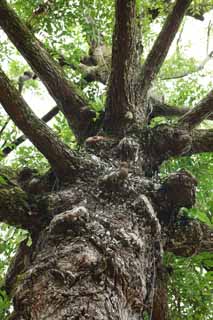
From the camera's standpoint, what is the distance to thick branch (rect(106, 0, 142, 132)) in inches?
97.9

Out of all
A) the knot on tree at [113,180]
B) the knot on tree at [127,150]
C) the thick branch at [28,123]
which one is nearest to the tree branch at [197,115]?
the knot on tree at [127,150]

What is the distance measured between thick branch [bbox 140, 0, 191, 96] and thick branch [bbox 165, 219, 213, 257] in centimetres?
145

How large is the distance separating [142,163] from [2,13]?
1.46 metres

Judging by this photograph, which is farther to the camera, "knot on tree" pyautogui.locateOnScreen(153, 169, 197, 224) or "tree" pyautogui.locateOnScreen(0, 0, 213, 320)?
"knot on tree" pyautogui.locateOnScreen(153, 169, 197, 224)

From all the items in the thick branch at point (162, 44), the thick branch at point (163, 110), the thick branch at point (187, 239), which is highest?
the thick branch at point (162, 44)

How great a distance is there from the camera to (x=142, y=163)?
8.78 ft

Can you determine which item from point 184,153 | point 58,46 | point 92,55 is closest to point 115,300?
point 184,153

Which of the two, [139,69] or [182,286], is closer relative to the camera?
→ [182,286]

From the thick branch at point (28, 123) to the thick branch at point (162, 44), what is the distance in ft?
4.46

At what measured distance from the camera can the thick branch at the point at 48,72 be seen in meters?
2.70

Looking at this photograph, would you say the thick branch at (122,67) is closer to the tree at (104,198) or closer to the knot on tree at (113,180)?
the tree at (104,198)

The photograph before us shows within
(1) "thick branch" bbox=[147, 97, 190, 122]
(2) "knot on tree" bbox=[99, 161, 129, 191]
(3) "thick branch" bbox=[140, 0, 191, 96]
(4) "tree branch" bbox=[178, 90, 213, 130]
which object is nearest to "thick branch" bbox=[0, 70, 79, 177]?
(2) "knot on tree" bbox=[99, 161, 129, 191]

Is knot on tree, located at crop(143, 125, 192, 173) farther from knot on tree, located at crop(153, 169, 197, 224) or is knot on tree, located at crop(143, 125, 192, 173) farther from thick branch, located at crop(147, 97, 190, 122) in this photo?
thick branch, located at crop(147, 97, 190, 122)

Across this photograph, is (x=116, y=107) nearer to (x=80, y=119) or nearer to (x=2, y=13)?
(x=80, y=119)
